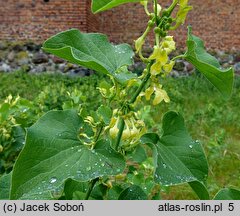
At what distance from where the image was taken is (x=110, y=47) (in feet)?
2.65

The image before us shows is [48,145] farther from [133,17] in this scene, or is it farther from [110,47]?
[133,17]

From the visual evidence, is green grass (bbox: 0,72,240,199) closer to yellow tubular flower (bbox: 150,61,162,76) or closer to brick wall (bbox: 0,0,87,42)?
brick wall (bbox: 0,0,87,42)

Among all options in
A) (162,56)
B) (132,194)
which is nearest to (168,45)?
(162,56)

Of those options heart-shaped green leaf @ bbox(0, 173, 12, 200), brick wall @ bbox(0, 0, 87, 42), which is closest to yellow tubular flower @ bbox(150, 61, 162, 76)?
heart-shaped green leaf @ bbox(0, 173, 12, 200)

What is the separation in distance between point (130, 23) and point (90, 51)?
20.8ft

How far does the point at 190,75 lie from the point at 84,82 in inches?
72.8

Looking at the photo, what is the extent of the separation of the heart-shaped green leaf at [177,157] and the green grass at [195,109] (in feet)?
2.34

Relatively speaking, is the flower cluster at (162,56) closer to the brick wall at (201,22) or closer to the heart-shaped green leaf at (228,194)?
the heart-shaped green leaf at (228,194)

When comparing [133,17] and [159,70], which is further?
[133,17]

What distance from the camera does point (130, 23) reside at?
276 inches

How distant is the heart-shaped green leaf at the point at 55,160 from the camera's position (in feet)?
2.15

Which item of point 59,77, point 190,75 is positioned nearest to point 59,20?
point 59,77

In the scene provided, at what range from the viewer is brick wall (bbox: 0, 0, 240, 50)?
654 cm

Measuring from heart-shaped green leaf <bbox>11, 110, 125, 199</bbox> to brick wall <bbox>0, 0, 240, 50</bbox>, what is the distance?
584 cm
